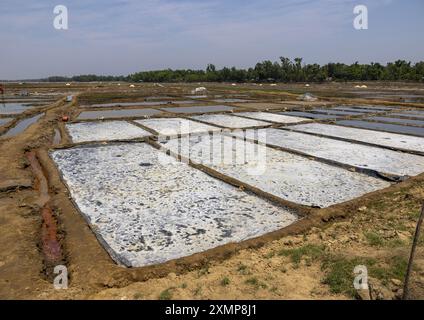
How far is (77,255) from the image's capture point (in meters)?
4.50

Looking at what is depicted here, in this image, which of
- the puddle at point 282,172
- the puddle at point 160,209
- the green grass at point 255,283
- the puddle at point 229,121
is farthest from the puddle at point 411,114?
the green grass at point 255,283

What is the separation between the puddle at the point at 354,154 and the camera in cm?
820

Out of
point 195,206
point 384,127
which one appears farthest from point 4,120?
point 384,127

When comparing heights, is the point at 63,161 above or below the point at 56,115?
below

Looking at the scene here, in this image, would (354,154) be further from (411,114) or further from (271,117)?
(411,114)

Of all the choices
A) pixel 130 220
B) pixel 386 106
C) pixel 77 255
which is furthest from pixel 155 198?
pixel 386 106

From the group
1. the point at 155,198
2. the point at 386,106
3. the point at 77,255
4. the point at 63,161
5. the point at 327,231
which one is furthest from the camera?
the point at 386,106

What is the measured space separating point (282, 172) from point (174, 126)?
6.88m

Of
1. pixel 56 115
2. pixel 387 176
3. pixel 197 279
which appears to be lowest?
pixel 197 279

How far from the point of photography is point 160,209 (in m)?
5.81

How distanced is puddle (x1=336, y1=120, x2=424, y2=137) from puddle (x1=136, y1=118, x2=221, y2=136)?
596cm

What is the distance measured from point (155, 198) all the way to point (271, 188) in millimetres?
2279

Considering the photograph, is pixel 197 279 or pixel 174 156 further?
pixel 174 156

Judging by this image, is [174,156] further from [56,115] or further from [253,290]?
[56,115]
